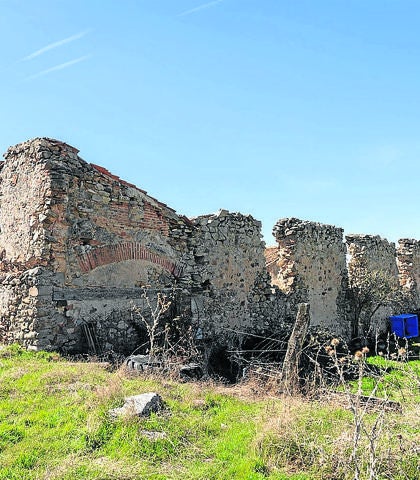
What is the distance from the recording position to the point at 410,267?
1738cm

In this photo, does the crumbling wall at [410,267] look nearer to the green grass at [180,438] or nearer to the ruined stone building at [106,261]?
the ruined stone building at [106,261]

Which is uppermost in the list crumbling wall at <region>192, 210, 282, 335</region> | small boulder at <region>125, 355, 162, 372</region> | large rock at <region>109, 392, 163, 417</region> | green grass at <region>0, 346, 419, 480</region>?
crumbling wall at <region>192, 210, 282, 335</region>

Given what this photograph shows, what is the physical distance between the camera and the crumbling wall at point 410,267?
17328mm

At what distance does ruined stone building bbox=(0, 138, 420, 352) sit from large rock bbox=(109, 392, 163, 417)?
123 inches

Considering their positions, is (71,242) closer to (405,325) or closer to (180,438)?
(180,438)

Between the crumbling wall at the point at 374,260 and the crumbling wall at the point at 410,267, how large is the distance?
0.93 meters

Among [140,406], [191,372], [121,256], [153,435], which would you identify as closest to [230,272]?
[121,256]

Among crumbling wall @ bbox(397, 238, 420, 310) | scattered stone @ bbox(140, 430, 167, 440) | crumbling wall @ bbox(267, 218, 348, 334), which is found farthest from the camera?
crumbling wall @ bbox(397, 238, 420, 310)

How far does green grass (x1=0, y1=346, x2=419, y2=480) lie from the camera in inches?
159

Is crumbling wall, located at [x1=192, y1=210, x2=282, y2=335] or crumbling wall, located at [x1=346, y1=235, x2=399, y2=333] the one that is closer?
crumbling wall, located at [x1=192, y1=210, x2=282, y2=335]

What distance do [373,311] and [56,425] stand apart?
1171 cm

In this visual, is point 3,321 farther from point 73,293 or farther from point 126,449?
point 126,449

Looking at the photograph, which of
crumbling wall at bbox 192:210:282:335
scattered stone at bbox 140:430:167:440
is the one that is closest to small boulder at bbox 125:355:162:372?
scattered stone at bbox 140:430:167:440

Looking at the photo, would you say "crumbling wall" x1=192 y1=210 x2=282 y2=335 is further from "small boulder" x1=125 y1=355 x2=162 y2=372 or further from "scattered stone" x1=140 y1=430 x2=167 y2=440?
"scattered stone" x1=140 y1=430 x2=167 y2=440
